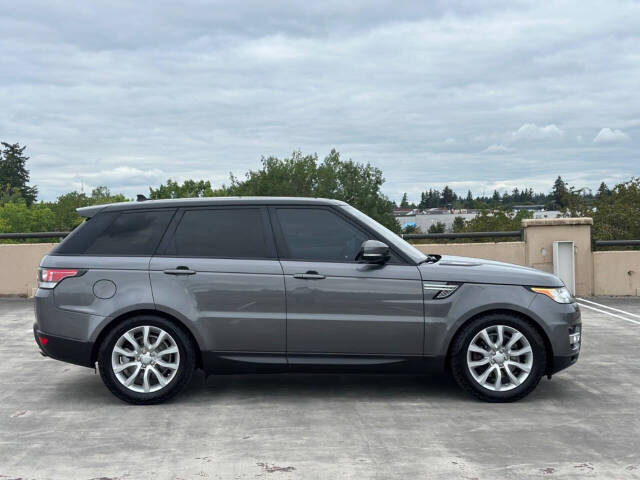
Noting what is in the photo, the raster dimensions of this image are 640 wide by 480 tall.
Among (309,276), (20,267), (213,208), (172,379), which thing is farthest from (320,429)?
(20,267)

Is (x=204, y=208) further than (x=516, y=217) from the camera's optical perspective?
No

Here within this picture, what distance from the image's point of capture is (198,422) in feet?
18.8

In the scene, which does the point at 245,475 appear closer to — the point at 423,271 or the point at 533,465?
the point at 533,465

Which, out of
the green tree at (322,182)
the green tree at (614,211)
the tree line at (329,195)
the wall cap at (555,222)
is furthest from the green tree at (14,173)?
the wall cap at (555,222)

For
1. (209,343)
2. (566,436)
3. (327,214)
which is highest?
(327,214)

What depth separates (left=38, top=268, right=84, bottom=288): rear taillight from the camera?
638 cm

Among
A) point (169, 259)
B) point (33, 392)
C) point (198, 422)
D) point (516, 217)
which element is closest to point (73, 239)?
point (169, 259)

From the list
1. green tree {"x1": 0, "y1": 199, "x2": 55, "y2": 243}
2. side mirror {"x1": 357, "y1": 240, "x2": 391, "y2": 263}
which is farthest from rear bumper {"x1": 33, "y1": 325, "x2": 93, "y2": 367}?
green tree {"x1": 0, "y1": 199, "x2": 55, "y2": 243}

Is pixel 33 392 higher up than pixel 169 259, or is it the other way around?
pixel 169 259

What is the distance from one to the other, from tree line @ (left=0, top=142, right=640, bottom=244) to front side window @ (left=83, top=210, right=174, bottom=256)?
47.5 m

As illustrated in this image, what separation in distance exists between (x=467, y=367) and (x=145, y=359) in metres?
2.54

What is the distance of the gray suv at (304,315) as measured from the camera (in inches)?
245

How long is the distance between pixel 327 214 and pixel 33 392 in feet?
9.78

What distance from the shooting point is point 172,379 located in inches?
246
